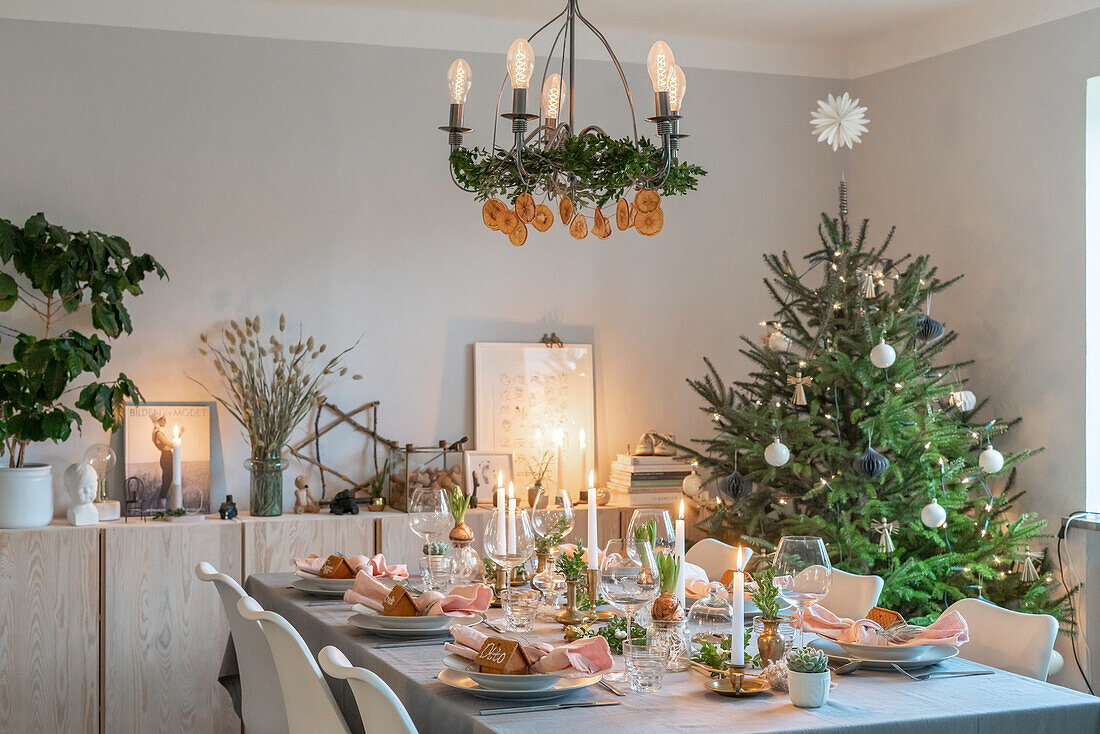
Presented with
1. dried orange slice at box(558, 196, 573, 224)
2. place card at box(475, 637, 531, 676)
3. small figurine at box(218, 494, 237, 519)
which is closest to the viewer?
place card at box(475, 637, 531, 676)

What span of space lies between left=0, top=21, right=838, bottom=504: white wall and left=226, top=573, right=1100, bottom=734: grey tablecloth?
2.54 m

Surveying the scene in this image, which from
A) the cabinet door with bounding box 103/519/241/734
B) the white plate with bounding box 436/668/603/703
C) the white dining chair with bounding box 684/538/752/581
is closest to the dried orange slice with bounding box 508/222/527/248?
Answer: the white plate with bounding box 436/668/603/703

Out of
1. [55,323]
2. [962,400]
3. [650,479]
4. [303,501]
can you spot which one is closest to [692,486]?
[650,479]

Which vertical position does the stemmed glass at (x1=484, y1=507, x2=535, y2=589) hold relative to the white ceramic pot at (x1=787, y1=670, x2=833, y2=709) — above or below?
above

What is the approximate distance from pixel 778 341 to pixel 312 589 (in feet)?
6.43

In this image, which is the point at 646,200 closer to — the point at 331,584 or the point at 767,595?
the point at 767,595

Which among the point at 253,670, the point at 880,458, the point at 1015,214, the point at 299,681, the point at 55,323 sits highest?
the point at 1015,214

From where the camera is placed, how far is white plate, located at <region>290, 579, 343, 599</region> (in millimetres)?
3117

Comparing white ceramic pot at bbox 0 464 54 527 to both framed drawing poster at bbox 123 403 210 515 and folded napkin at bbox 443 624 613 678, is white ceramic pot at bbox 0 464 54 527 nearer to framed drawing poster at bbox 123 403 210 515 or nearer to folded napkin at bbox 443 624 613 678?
framed drawing poster at bbox 123 403 210 515

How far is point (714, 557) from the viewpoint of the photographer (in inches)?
141

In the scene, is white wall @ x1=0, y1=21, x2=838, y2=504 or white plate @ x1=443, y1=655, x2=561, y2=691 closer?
white plate @ x1=443, y1=655, x2=561, y2=691

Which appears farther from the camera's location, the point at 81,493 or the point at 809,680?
the point at 81,493

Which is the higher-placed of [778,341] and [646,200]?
[646,200]

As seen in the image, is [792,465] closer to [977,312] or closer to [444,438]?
[977,312]
